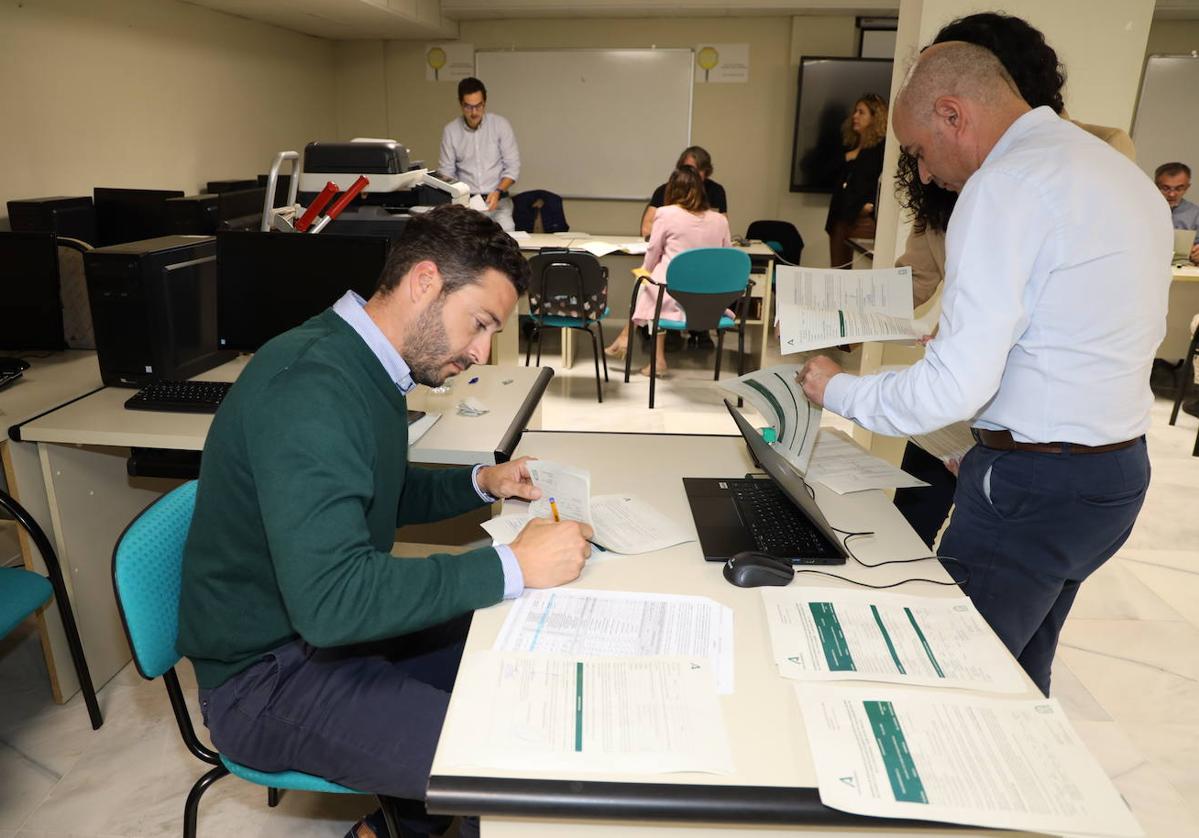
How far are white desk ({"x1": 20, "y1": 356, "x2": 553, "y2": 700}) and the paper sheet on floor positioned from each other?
0.95m

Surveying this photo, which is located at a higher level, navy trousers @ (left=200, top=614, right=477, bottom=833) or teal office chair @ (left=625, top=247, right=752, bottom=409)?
teal office chair @ (left=625, top=247, right=752, bottom=409)

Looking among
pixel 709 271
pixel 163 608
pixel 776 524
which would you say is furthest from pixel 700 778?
pixel 709 271

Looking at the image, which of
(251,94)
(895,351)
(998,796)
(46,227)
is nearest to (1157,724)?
(895,351)

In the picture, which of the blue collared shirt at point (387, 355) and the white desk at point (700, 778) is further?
the blue collared shirt at point (387, 355)

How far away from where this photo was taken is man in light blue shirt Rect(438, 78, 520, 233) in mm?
6137

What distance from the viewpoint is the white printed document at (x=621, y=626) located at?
3.65 feet

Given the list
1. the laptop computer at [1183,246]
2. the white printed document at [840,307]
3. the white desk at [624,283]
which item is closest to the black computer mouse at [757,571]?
the white printed document at [840,307]

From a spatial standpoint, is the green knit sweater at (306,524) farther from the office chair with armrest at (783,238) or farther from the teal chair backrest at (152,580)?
the office chair with armrest at (783,238)

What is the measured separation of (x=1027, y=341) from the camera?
1340mm

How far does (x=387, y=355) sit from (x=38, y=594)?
115cm

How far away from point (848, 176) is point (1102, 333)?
548 centimetres

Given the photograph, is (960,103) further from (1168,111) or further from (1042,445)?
(1168,111)

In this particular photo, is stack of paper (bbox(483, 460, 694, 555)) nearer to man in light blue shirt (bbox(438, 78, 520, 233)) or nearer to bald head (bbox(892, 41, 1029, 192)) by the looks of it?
bald head (bbox(892, 41, 1029, 192))

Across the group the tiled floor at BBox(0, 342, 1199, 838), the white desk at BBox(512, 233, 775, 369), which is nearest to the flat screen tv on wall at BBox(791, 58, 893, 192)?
the white desk at BBox(512, 233, 775, 369)
